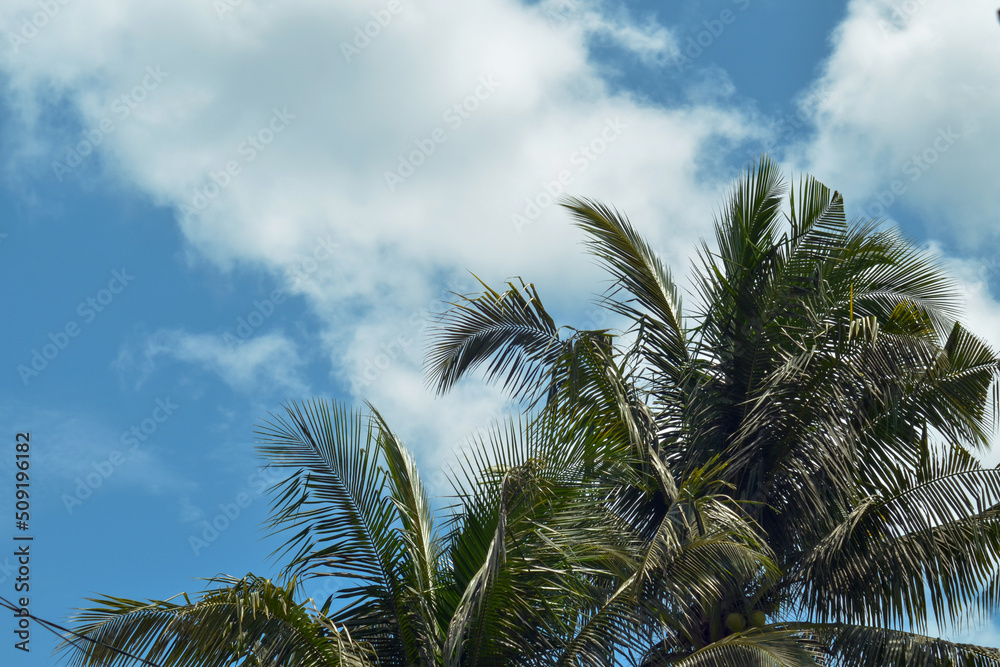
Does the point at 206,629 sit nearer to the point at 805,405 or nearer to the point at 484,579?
the point at 484,579

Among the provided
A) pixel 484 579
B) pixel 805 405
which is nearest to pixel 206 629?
pixel 484 579

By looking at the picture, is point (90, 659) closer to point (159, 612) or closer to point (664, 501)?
point (159, 612)

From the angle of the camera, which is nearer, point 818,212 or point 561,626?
point 561,626

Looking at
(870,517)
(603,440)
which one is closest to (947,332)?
(870,517)

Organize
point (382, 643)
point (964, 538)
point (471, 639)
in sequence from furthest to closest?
1. point (964, 538)
2. point (382, 643)
3. point (471, 639)

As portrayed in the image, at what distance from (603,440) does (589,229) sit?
318 cm

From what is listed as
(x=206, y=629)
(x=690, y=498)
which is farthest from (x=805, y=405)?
(x=206, y=629)

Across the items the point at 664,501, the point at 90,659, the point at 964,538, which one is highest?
the point at 664,501

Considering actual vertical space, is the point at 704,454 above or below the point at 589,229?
below

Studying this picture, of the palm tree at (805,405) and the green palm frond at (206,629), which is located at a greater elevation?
the palm tree at (805,405)

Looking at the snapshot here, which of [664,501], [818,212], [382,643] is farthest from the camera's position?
[818,212]

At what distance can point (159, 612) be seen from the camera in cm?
732

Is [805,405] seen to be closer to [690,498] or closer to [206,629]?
[690,498]

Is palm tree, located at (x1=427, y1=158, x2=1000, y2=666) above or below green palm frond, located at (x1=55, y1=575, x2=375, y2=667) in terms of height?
above
